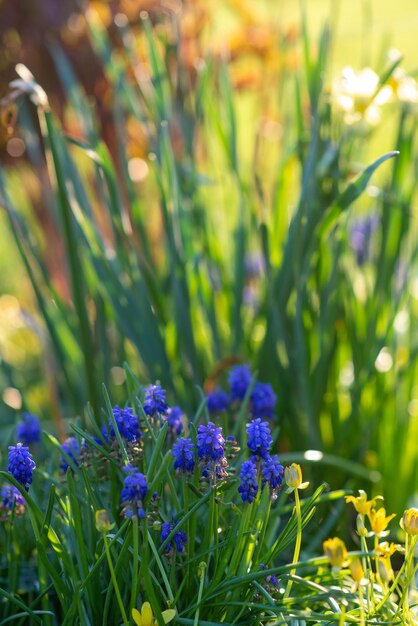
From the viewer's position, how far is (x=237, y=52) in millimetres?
3373

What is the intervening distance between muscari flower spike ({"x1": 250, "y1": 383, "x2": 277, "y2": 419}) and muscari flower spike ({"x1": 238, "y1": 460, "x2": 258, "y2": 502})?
419mm

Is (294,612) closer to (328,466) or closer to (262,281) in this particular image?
(328,466)

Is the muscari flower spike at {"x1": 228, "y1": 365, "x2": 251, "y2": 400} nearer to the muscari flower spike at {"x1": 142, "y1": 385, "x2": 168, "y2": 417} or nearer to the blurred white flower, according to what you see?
the muscari flower spike at {"x1": 142, "y1": 385, "x2": 168, "y2": 417}

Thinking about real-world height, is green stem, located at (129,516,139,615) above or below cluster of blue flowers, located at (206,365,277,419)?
below

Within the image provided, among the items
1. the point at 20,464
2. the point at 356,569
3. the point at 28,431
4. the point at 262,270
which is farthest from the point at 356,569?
the point at 262,270

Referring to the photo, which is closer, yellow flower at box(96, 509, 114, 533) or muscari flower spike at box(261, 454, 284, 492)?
yellow flower at box(96, 509, 114, 533)

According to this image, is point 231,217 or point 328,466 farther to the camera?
point 231,217

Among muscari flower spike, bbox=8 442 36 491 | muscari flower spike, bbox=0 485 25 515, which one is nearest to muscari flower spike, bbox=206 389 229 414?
muscari flower spike, bbox=0 485 25 515

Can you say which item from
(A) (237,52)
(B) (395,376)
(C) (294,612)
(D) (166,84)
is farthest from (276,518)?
(A) (237,52)

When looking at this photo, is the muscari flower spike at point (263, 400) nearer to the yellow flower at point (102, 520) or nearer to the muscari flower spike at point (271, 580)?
the muscari flower spike at point (271, 580)

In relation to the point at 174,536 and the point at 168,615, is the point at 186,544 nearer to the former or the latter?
the point at 174,536

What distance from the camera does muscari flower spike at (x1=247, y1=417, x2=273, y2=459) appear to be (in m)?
1.08

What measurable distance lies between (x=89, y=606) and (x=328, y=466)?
897 mm

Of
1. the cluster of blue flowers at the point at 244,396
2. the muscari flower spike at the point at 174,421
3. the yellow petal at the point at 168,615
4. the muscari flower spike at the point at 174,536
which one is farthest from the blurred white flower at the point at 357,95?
the yellow petal at the point at 168,615
